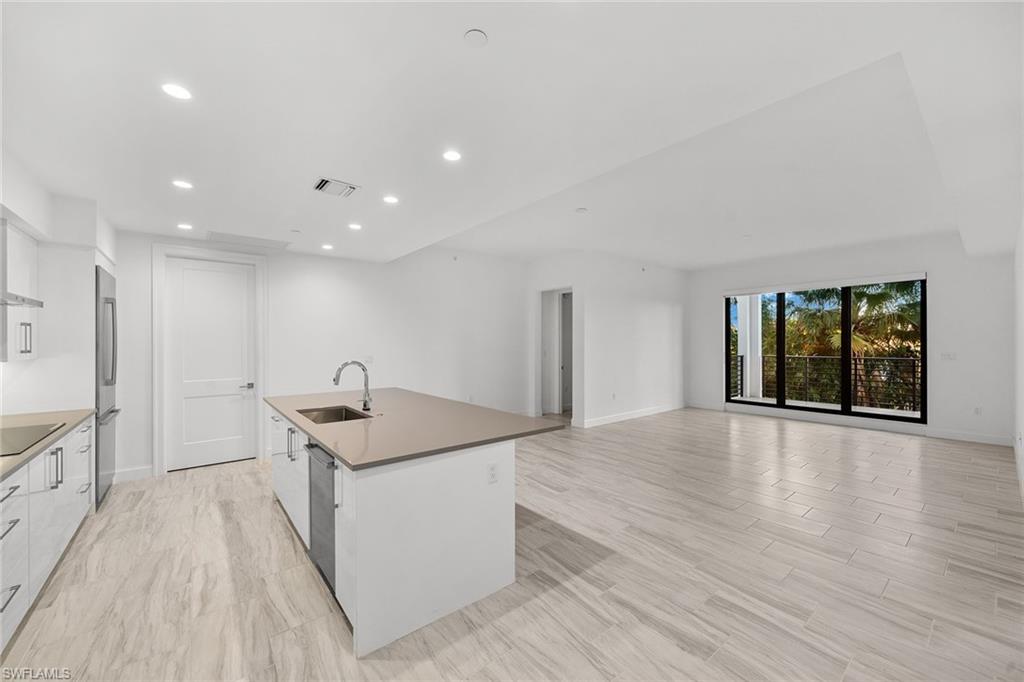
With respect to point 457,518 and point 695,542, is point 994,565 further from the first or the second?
point 457,518

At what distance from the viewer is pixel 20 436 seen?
2.45 m

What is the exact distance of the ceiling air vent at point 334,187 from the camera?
3.02 metres

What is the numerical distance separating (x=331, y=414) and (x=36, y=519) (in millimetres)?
1558

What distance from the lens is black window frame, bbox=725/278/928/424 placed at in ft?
19.4

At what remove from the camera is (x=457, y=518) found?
2.10m

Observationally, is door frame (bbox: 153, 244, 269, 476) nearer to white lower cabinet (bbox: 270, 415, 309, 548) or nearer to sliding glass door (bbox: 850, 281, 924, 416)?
white lower cabinet (bbox: 270, 415, 309, 548)

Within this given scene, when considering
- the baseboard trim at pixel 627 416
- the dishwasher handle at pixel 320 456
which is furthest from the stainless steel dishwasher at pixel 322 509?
the baseboard trim at pixel 627 416

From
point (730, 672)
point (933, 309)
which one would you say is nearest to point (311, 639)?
point (730, 672)

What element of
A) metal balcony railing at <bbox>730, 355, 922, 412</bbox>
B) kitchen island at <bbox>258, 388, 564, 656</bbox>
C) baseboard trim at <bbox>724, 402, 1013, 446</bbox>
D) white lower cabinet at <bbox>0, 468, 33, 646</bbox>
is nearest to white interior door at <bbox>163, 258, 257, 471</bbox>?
white lower cabinet at <bbox>0, 468, 33, 646</bbox>

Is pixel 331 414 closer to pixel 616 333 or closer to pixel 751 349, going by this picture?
pixel 616 333

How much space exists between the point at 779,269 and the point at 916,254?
1.70 metres

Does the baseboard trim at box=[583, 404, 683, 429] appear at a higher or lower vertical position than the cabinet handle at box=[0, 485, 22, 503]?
lower

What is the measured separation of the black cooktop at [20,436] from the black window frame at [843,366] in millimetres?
8657

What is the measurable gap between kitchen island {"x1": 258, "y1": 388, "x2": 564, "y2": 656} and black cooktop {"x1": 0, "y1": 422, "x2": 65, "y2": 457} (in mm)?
1246
